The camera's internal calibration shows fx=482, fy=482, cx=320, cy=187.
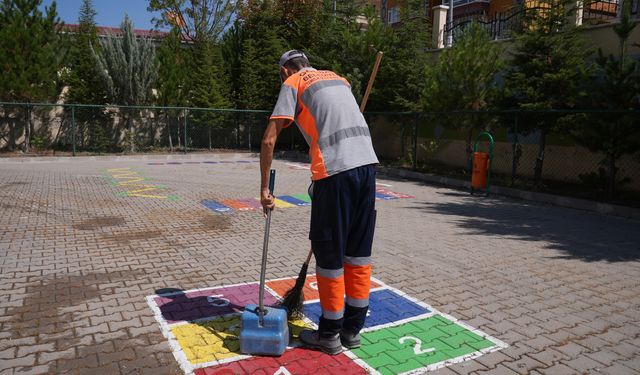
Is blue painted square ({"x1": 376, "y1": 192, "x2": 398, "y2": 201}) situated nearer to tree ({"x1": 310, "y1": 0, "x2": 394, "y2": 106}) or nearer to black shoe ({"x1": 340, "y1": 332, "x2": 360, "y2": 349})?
tree ({"x1": 310, "y1": 0, "x2": 394, "y2": 106})

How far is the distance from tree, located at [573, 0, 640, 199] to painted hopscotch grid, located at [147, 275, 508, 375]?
7.86m

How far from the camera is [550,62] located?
39.3 feet

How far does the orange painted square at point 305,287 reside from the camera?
469 centimetres

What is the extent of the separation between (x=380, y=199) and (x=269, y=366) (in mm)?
8146

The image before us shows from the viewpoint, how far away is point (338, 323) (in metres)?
3.45

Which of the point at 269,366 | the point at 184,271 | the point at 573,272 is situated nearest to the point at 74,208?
the point at 184,271

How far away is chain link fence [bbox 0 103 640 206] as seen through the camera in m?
10.9

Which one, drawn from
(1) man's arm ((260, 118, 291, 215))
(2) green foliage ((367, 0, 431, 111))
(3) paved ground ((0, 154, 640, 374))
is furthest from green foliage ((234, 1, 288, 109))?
(1) man's arm ((260, 118, 291, 215))

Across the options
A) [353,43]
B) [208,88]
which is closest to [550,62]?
[353,43]

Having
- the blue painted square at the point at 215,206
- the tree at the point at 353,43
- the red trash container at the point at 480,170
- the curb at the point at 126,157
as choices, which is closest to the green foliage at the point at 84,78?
the curb at the point at 126,157

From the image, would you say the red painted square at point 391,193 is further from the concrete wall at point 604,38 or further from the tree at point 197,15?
the tree at point 197,15

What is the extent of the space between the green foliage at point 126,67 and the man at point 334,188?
20152 mm

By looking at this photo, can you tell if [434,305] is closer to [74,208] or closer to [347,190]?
[347,190]

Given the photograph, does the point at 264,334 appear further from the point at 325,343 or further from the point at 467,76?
the point at 467,76
